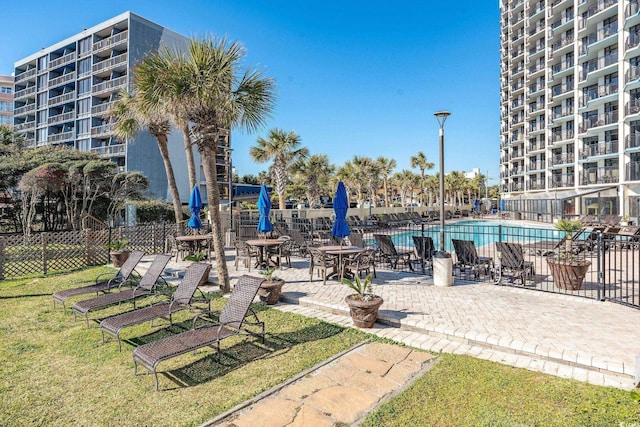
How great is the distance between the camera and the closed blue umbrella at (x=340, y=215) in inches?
396

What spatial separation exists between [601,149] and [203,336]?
138ft

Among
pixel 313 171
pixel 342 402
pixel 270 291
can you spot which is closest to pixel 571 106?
pixel 313 171

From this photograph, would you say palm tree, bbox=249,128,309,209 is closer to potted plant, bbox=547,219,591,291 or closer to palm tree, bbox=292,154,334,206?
palm tree, bbox=292,154,334,206

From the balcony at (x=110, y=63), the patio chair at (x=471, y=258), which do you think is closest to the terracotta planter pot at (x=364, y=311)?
the patio chair at (x=471, y=258)

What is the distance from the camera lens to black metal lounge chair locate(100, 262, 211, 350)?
5.26m

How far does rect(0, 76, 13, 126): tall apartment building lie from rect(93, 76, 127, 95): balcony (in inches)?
1576

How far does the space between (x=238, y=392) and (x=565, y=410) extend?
3.24 metres

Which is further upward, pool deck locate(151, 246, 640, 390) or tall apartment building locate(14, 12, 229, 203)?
tall apartment building locate(14, 12, 229, 203)

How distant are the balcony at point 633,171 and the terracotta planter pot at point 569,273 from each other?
30706mm

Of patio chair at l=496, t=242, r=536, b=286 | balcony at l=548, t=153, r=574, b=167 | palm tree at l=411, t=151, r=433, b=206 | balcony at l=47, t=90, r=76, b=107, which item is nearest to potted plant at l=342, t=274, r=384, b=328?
patio chair at l=496, t=242, r=536, b=286

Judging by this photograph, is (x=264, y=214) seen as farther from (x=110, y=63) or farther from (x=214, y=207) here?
(x=110, y=63)

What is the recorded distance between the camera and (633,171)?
30.9m

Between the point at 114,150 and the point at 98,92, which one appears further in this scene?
the point at 98,92

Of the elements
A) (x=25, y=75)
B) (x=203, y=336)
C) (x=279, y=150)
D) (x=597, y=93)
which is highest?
(x=25, y=75)
